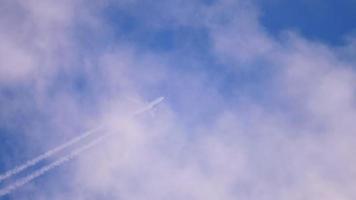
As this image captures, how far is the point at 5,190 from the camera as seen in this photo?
87312 mm

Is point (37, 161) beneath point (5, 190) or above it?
above

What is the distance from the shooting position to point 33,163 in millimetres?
126875

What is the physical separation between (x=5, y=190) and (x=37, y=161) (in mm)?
45181

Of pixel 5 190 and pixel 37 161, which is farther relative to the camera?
pixel 37 161

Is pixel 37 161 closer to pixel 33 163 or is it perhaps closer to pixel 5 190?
pixel 33 163

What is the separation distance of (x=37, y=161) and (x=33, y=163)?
193 inches

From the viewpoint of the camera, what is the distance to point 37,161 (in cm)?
13175

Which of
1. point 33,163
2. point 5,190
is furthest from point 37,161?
point 5,190

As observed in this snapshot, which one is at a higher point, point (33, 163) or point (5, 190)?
point (33, 163)

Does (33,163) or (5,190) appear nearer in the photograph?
(5,190)
